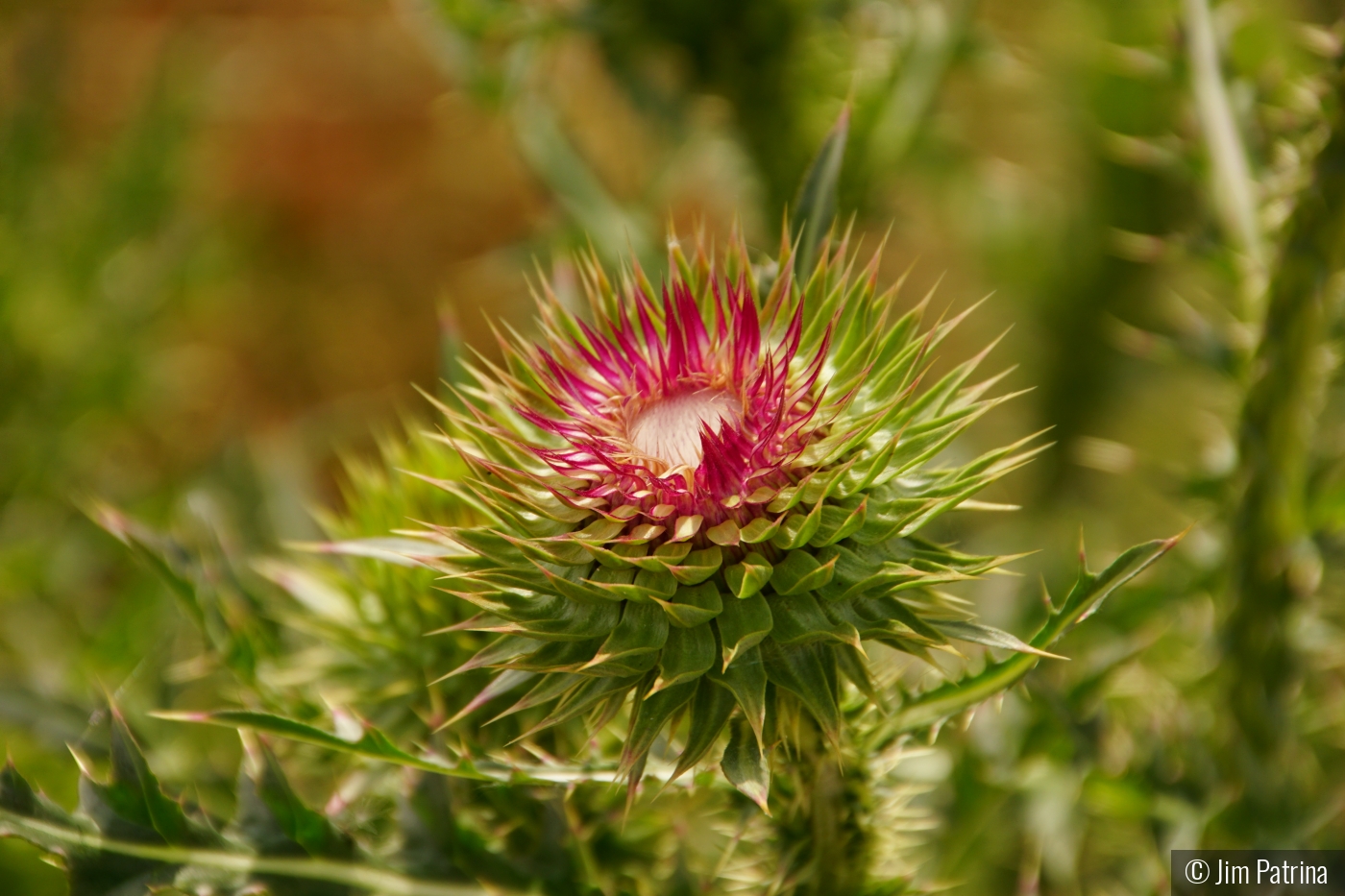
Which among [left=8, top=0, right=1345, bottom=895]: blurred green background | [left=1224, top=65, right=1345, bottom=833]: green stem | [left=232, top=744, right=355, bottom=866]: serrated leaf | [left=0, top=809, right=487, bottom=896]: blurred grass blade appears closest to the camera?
[left=0, top=809, right=487, bottom=896]: blurred grass blade

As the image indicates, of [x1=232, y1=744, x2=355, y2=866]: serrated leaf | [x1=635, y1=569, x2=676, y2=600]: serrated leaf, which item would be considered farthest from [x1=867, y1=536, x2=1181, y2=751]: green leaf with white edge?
[x1=232, y1=744, x2=355, y2=866]: serrated leaf

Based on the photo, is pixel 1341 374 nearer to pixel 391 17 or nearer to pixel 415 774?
pixel 415 774

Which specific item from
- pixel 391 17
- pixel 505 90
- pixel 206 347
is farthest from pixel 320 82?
pixel 505 90

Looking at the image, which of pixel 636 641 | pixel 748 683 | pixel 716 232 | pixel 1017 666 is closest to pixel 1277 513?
pixel 1017 666

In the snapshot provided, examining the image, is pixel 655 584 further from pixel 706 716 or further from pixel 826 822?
pixel 826 822

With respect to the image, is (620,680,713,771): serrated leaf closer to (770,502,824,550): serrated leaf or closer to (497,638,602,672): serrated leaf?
(497,638,602,672): serrated leaf

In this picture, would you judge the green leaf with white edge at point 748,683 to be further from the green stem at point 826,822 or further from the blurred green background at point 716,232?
the blurred green background at point 716,232

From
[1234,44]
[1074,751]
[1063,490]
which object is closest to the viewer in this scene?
[1074,751]
